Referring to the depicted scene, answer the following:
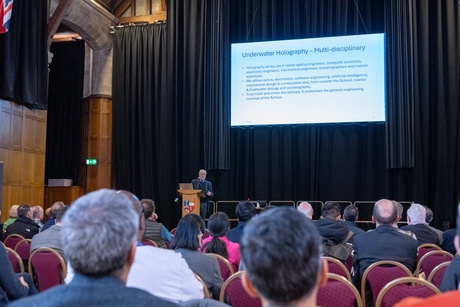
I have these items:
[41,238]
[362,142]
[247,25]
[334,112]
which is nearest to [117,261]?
[41,238]

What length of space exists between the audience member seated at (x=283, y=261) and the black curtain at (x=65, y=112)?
40.9 feet

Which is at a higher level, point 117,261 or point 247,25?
point 247,25

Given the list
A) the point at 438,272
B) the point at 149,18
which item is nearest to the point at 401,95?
the point at 149,18

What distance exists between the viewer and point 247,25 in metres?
11.1

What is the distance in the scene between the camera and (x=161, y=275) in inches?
86.8

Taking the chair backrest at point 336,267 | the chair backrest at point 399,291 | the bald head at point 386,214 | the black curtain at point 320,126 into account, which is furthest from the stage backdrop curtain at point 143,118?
the chair backrest at point 399,291

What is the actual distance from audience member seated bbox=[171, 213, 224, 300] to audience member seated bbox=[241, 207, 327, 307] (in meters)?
1.82

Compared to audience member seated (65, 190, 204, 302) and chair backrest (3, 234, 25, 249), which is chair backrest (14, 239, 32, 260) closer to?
chair backrest (3, 234, 25, 249)

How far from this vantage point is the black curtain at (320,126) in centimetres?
955

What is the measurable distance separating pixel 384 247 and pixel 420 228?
127 cm

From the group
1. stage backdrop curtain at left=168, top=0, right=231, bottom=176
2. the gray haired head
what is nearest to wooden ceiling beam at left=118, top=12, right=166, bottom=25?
stage backdrop curtain at left=168, top=0, right=231, bottom=176

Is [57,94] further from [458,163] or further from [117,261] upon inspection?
[117,261]

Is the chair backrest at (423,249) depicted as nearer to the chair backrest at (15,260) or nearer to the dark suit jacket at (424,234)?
the dark suit jacket at (424,234)

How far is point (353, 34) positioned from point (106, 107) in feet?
21.5
